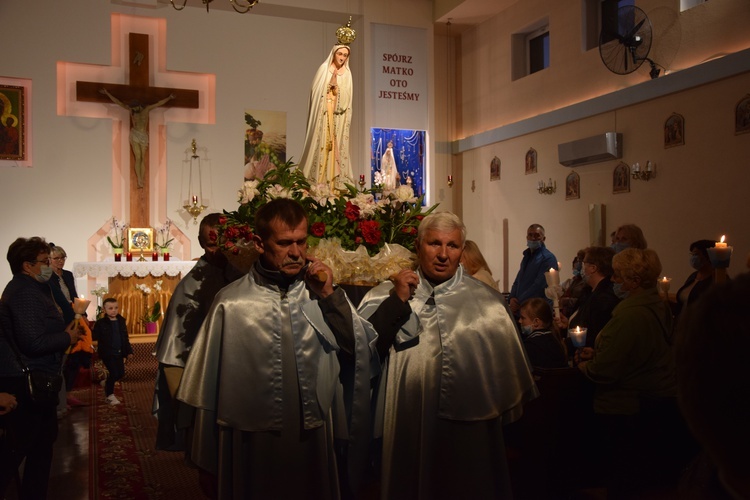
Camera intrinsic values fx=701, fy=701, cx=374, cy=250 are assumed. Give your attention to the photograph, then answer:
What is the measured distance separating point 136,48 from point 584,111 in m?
7.47

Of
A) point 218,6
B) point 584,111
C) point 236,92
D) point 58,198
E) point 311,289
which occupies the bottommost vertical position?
point 311,289

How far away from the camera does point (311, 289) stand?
2.79 m

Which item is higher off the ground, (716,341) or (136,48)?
(136,48)

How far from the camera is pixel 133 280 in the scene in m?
10.3

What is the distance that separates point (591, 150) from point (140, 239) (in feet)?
23.6

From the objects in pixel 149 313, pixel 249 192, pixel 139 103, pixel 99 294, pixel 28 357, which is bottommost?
pixel 149 313

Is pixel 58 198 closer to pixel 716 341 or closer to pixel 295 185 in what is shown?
pixel 295 185

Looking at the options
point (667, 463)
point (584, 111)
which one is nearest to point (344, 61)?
point (667, 463)

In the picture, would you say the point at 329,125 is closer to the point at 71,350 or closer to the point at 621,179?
the point at 71,350

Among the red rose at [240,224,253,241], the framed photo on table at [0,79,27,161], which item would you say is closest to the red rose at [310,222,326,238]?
the red rose at [240,224,253,241]

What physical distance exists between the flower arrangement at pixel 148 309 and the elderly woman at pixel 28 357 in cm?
617

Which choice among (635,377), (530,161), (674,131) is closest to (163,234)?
(530,161)

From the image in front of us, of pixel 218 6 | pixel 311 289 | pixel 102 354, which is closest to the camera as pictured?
pixel 311 289

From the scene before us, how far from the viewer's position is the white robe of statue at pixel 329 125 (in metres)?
5.75
